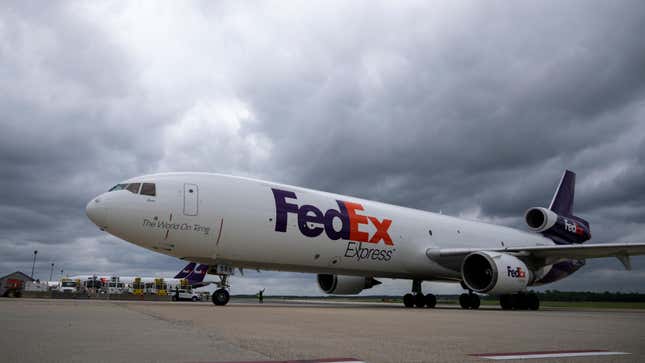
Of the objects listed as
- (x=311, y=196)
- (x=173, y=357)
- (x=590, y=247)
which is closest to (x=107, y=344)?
(x=173, y=357)

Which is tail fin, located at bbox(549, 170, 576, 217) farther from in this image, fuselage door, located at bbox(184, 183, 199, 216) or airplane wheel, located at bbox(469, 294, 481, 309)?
fuselage door, located at bbox(184, 183, 199, 216)

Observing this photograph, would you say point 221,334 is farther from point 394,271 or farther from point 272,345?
point 394,271

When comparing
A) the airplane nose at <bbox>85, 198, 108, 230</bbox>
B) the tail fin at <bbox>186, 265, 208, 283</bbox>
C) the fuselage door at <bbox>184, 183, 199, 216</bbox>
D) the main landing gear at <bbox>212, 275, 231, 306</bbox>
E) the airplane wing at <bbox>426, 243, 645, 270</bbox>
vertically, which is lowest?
the main landing gear at <bbox>212, 275, 231, 306</bbox>

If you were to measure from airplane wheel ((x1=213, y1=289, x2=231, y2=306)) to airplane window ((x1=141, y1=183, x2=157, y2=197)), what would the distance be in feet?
12.5

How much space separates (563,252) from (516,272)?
2406 mm

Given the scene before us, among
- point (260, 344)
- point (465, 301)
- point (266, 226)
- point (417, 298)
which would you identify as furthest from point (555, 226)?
point (260, 344)

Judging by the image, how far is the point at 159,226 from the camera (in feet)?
47.5

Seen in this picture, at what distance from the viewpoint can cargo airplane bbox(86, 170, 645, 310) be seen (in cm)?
1465

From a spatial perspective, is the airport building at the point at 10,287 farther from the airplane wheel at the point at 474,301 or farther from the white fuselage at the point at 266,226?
the airplane wheel at the point at 474,301

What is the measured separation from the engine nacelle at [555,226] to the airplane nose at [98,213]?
2266 cm

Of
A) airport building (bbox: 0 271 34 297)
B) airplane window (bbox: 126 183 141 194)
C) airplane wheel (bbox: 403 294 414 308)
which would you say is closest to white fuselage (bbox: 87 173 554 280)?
airplane window (bbox: 126 183 141 194)

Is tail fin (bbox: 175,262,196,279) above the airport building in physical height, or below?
above

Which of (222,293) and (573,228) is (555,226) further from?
(222,293)

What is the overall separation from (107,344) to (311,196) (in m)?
13.4
